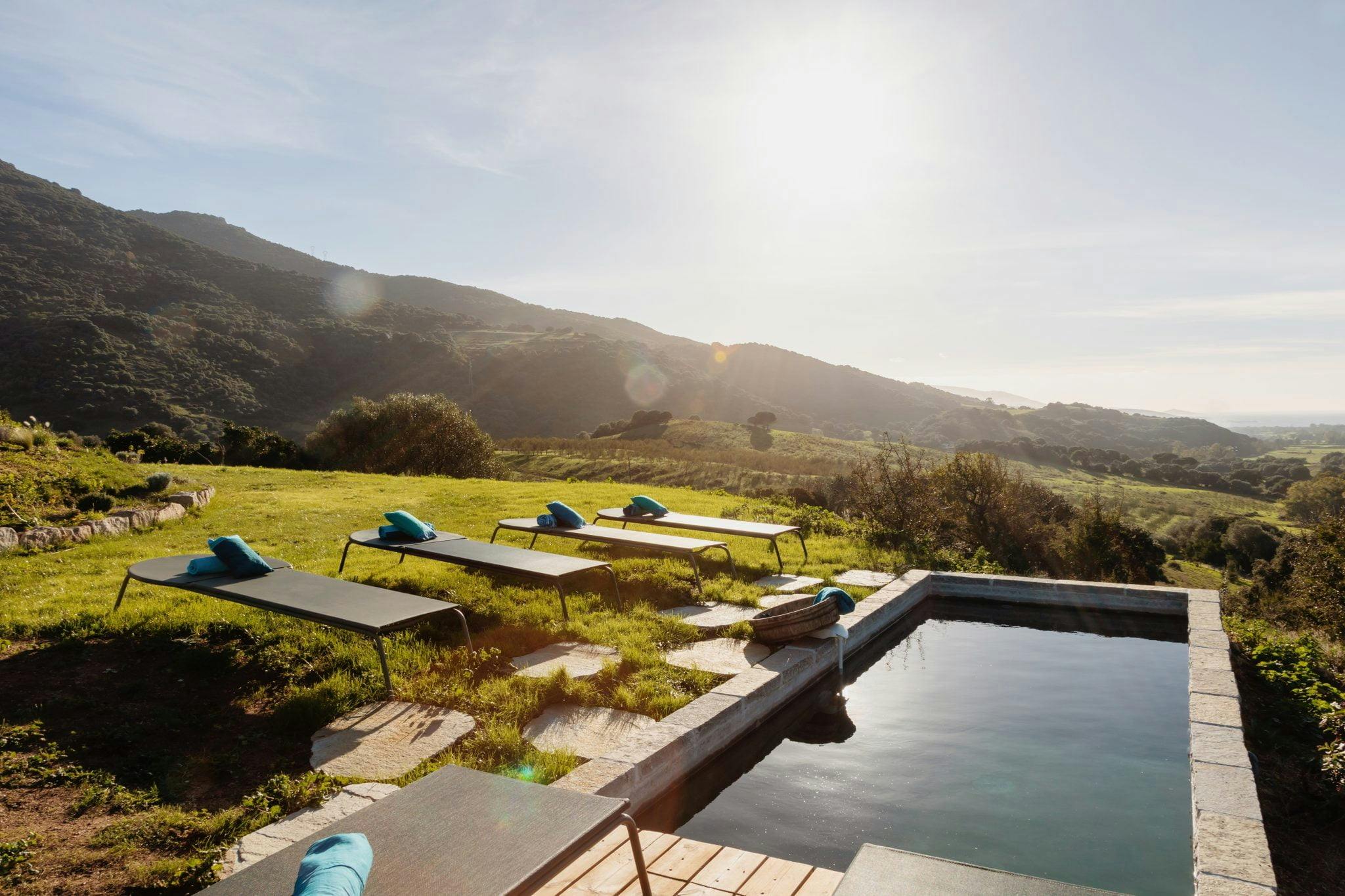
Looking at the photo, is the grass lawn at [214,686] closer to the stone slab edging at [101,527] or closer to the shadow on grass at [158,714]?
the shadow on grass at [158,714]

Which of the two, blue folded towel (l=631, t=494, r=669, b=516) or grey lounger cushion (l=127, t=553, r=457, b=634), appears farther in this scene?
blue folded towel (l=631, t=494, r=669, b=516)

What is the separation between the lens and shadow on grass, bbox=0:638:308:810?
3.23 meters

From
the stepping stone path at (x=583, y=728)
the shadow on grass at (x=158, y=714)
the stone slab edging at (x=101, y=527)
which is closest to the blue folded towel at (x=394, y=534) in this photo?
the shadow on grass at (x=158, y=714)

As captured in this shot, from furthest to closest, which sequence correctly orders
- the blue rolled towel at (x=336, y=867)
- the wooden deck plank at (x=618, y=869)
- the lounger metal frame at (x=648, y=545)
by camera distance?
1. the lounger metal frame at (x=648, y=545)
2. the wooden deck plank at (x=618, y=869)
3. the blue rolled towel at (x=336, y=867)

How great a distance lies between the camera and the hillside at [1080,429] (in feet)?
259

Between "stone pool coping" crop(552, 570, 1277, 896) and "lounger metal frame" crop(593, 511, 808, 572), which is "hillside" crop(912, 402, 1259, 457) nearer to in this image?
"lounger metal frame" crop(593, 511, 808, 572)

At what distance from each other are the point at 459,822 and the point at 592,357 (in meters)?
62.6

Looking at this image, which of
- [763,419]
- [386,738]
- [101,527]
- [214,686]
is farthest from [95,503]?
[763,419]

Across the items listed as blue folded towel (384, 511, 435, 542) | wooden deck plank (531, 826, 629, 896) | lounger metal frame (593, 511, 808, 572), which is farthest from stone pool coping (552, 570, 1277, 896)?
blue folded towel (384, 511, 435, 542)

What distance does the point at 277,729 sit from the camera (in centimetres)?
373

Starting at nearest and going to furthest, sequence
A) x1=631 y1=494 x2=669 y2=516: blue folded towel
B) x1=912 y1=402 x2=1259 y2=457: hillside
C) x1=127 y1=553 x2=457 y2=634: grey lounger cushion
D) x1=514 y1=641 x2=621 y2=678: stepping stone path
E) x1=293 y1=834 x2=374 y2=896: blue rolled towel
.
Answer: x1=293 y1=834 x2=374 y2=896: blue rolled towel
x1=127 y1=553 x2=457 y2=634: grey lounger cushion
x1=514 y1=641 x2=621 y2=678: stepping stone path
x1=631 y1=494 x2=669 y2=516: blue folded towel
x1=912 y1=402 x2=1259 y2=457: hillside

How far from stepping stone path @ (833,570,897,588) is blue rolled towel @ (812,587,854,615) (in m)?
1.81

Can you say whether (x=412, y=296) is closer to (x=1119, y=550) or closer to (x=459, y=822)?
(x=1119, y=550)

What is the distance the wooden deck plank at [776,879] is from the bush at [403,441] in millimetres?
19768
